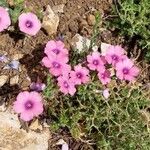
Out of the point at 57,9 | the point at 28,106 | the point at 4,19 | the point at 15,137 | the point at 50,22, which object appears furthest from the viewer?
the point at 57,9

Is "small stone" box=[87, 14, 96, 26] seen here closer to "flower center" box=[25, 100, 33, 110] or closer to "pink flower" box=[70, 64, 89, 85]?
"pink flower" box=[70, 64, 89, 85]

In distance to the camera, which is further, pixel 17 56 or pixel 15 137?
pixel 17 56

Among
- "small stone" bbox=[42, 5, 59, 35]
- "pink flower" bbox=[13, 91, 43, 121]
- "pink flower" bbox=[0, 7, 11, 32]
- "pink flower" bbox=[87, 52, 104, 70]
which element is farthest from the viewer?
"small stone" bbox=[42, 5, 59, 35]

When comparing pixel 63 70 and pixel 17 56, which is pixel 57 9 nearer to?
pixel 17 56

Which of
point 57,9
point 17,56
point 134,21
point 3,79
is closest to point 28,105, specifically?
point 3,79

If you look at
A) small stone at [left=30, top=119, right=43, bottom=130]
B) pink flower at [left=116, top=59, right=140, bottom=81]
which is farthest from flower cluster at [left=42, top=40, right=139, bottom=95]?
small stone at [left=30, top=119, right=43, bottom=130]

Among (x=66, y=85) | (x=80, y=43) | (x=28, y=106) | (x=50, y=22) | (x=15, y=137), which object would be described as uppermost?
(x=50, y=22)
